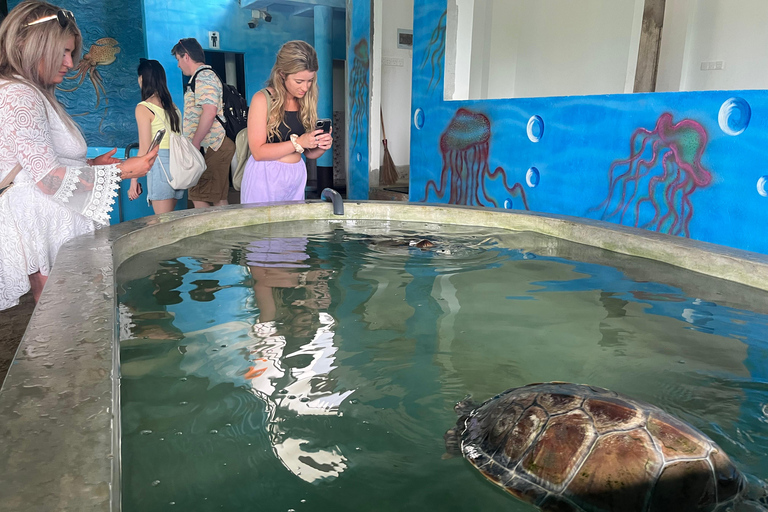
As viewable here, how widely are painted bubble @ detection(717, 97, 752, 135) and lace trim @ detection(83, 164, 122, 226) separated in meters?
4.00

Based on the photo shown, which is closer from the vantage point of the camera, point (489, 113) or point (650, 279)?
point (650, 279)

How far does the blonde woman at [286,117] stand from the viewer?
388 cm

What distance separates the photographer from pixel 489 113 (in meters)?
6.17

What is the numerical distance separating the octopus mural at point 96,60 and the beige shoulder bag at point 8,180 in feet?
31.2

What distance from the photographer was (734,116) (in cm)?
389

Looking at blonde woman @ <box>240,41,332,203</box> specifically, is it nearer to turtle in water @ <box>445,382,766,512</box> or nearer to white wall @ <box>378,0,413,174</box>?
turtle in water @ <box>445,382,766,512</box>

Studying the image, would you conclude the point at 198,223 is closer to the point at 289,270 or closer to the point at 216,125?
the point at 289,270

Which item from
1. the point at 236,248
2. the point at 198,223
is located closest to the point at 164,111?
the point at 198,223

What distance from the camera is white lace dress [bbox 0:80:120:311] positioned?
2.33 meters

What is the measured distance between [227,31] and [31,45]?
9170mm

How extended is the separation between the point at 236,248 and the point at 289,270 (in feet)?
2.12

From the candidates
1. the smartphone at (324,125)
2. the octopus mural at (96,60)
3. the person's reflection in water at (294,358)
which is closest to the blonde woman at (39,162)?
the person's reflection in water at (294,358)

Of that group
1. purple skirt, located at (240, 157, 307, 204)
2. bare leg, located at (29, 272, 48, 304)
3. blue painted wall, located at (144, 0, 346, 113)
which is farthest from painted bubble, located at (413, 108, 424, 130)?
bare leg, located at (29, 272, 48, 304)

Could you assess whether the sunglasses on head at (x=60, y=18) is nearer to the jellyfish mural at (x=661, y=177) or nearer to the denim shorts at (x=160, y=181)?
the denim shorts at (x=160, y=181)
